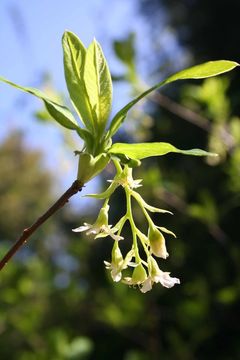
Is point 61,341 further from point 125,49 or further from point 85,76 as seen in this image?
point 85,76

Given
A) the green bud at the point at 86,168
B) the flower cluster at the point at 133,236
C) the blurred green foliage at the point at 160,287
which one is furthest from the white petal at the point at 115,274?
the blurred green foliage at the point at 160,287

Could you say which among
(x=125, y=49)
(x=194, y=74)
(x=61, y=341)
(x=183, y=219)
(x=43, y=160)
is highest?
(x=194, y=74)

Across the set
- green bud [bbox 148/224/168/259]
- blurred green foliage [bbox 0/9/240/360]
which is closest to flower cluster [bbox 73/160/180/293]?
green bud [bbox 148/224/168/259]

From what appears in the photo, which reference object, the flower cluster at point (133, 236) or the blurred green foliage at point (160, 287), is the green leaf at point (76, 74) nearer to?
the flower cluster at point (133, 236)

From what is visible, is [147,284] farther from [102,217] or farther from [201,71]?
[201,71]

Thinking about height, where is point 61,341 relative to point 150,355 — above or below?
above

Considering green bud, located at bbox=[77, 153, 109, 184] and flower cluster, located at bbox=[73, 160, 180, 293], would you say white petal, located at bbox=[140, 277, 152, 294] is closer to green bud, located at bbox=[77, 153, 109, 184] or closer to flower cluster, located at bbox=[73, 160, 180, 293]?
flower cluster, located at bbox=[73, 160, 180, 293]

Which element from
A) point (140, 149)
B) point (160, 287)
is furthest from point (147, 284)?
point (160, 287)

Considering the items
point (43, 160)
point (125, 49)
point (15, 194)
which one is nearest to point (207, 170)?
point (125, 49)
